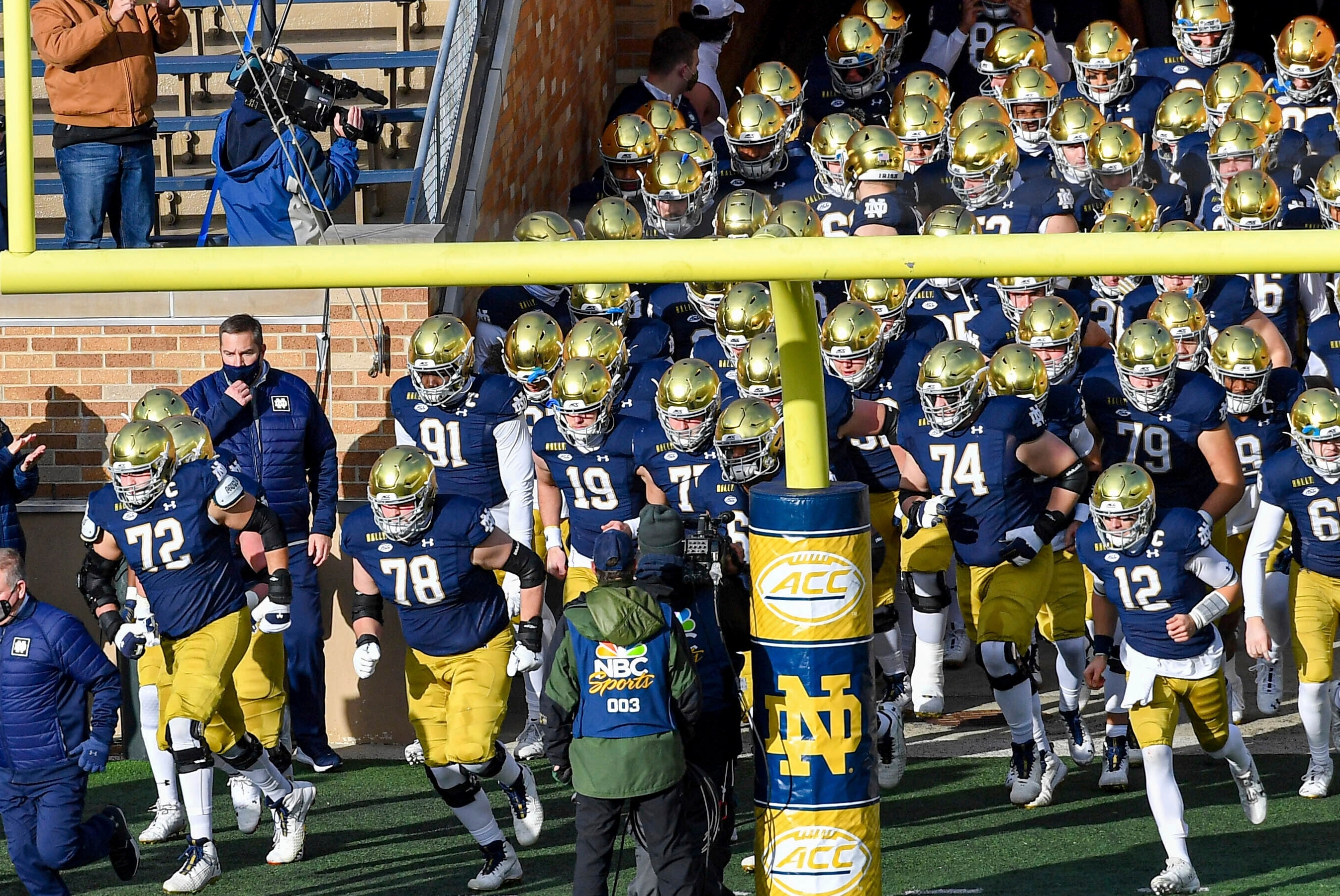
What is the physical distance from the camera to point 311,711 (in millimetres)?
8336

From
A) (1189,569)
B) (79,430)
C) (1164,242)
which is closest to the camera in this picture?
(1164,242)

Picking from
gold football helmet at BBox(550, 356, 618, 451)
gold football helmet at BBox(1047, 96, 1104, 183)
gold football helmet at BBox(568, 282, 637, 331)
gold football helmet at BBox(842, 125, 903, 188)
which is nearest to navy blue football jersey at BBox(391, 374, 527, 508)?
gold football helmet at BBox(550, 356, 618, 451)

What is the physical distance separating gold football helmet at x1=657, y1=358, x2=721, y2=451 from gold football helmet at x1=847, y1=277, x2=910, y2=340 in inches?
38.4

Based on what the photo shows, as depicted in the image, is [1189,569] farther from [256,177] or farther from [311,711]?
[256,177]

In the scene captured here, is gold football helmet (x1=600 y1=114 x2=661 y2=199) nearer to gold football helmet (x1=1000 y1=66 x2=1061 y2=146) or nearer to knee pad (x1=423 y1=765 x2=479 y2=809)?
gold football helmet (x1=1000 y1=66 x2=1061 y2=146)

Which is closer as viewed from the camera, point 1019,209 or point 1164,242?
point 1164,242

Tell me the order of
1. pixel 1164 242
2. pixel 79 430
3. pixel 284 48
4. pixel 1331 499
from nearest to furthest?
pixel 1164 242
pixel 1331 499
pixel 79 430
pixel 284 48

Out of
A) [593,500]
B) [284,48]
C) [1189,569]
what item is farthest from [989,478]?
[284,48]

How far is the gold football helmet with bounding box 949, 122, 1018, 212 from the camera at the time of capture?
30.3 feet

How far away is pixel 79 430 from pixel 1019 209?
4.54m

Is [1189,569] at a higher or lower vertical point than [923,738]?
higher

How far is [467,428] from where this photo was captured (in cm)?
832

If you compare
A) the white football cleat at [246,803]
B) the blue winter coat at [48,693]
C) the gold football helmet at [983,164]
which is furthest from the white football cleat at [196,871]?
the gold football helmet at [983,164]

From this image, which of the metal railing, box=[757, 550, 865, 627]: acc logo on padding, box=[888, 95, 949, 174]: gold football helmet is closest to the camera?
box=[757, 550, 865, 627]: acc logo on padding
